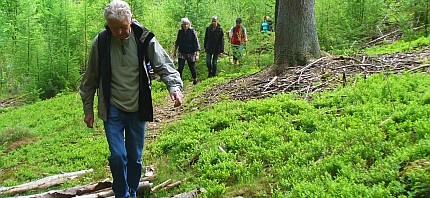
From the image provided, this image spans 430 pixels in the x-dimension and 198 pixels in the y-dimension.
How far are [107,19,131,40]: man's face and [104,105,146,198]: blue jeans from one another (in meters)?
0.72

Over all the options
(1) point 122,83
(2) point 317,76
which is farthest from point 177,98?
(2) point 317,76

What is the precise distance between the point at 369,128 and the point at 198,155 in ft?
7.33

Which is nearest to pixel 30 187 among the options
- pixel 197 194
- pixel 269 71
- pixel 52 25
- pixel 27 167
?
pixel 27 167

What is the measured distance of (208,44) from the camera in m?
14.1

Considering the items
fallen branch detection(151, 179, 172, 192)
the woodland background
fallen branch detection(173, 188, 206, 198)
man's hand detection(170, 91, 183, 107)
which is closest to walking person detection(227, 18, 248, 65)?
the woodland background

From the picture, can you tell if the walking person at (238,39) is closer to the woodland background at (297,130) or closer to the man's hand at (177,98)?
the woodland background at (297,130)

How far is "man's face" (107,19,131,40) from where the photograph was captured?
14.0 ft

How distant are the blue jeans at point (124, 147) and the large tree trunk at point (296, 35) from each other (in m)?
5.05

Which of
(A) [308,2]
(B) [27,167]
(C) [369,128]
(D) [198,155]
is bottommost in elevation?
(B) [27,167]

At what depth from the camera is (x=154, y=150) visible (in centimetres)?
716

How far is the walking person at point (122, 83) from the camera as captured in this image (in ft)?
14.8

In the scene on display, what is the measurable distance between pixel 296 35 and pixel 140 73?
5319 millimetres

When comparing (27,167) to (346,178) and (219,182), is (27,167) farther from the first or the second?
(346,178)

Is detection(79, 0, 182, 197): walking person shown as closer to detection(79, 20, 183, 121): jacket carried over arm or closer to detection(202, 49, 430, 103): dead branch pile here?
detection(79, 20, 183, 121): jacket carried over arm
